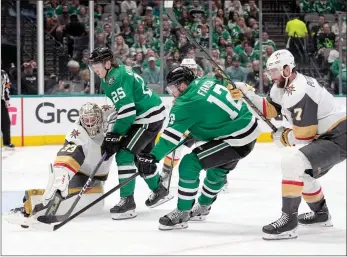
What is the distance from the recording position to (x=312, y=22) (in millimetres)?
9688

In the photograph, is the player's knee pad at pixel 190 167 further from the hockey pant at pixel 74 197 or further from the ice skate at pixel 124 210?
the hockey pant at pixel 74 197

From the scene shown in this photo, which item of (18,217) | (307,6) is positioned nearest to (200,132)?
(18,217)

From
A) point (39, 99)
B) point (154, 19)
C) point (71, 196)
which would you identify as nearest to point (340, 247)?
point (71, 196)

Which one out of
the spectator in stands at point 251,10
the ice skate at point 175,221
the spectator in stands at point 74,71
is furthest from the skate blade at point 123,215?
the spectator in stands at point 251,10

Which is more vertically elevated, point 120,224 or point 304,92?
point 304,92

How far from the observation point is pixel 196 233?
3939mm

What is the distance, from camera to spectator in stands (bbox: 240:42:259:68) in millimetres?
9364

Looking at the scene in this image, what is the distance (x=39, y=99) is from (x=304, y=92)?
218 inches

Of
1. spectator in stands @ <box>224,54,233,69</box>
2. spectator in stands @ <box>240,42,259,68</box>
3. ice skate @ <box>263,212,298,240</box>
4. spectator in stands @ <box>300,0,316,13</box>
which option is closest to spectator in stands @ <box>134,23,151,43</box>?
spectator in stands @ <box>224,54,233,69</box>

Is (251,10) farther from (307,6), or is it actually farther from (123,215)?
(123,215)

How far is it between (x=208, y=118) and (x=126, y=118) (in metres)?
0.55

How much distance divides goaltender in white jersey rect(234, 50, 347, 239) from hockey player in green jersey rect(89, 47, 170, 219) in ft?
3.00

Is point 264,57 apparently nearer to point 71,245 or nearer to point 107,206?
point 107,206

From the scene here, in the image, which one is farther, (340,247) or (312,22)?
(312,22)
